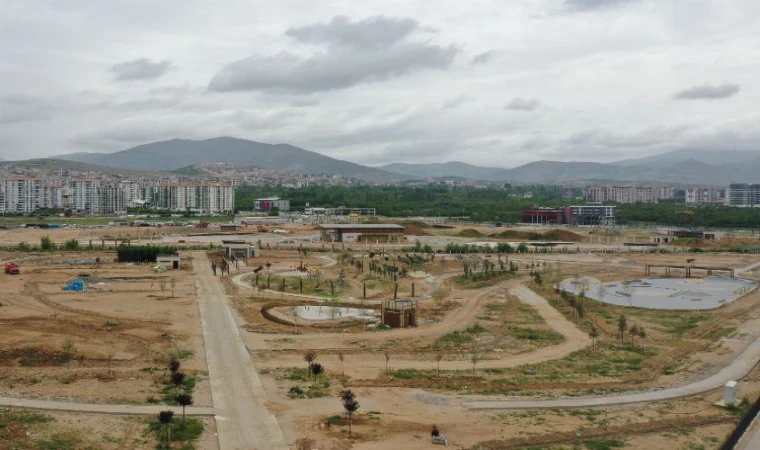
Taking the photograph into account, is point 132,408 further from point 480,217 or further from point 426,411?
point 480,217

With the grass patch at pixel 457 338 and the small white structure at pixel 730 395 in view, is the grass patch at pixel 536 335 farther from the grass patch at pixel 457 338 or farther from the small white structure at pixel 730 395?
the small white structure at pixel 730 395

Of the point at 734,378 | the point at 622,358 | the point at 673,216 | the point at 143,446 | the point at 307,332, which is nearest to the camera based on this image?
the point at 143,446

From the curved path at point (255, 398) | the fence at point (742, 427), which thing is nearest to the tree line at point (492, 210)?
the curved path at point (255, 398)

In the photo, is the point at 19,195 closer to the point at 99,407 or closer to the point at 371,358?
the point at 371,358

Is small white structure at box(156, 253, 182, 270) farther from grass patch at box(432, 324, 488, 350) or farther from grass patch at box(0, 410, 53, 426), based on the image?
grass patch at box(0, 410, 53, 426)

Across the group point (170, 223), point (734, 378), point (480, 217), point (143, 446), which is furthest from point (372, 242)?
point (143, 446)
